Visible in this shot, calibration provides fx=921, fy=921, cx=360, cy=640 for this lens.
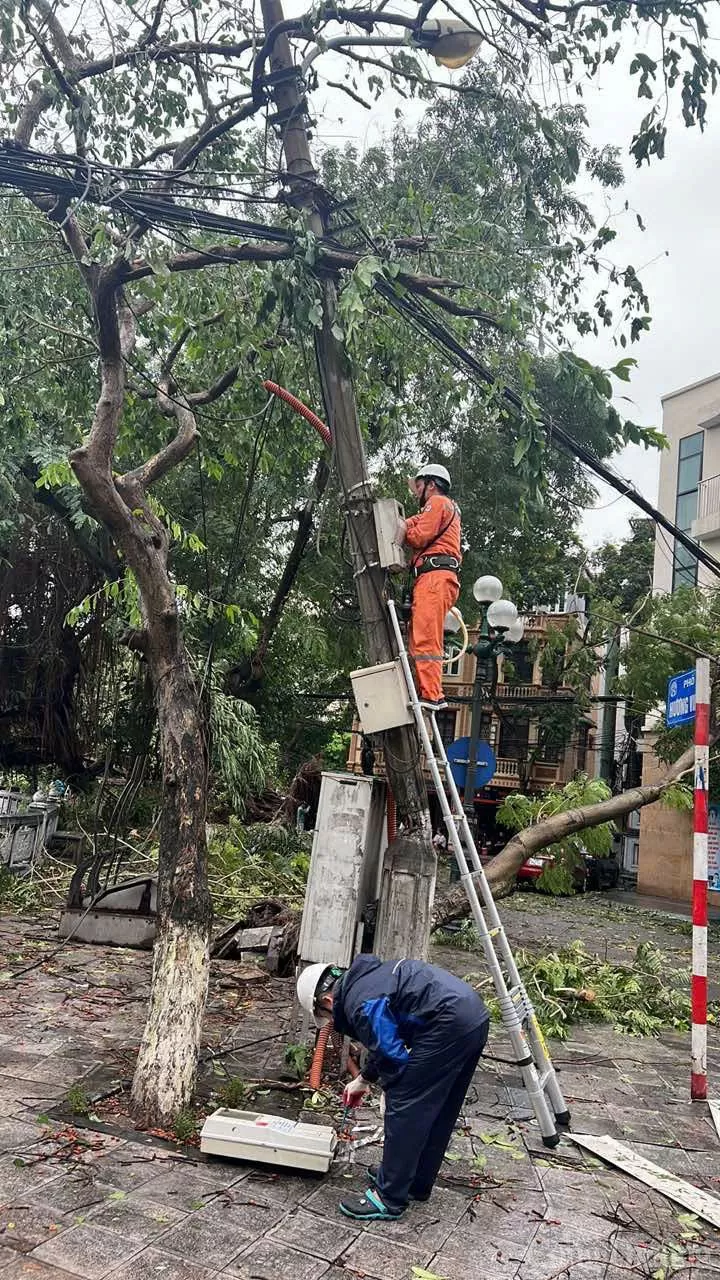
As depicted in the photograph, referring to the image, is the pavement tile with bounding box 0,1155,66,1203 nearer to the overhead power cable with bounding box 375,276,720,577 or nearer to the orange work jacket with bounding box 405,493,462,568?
the orange work jacket with bounding box 405,493,462,568

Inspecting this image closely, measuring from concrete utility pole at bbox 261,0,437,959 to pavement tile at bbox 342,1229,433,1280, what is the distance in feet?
6.35

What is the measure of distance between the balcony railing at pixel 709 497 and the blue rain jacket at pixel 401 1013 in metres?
17.2

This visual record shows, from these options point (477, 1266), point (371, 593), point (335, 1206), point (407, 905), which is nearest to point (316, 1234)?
point (335, 1206)

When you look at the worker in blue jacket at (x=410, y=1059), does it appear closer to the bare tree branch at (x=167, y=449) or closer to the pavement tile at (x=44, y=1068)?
the pavement tile at (x=44, y=1068)

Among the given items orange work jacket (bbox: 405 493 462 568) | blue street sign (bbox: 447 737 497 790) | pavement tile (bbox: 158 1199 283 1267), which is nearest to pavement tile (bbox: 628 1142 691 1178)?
pavement tile (bbox: 158 1199 283 1267)

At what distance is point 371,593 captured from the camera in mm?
5844

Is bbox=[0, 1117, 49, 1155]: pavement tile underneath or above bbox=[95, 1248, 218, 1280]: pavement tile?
above

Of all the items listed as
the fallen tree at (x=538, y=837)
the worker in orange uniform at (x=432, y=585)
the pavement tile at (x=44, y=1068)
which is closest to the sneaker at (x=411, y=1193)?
the pavement tile at (x=44, y=1068)

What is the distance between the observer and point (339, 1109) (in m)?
5.26

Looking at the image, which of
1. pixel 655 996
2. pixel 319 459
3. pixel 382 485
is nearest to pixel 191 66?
pixel 319 459

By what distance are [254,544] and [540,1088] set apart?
33.9 ft

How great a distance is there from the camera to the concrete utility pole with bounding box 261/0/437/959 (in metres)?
5.66

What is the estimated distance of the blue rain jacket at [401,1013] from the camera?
13.3 ft

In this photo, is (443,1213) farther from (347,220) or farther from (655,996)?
(347,220)
